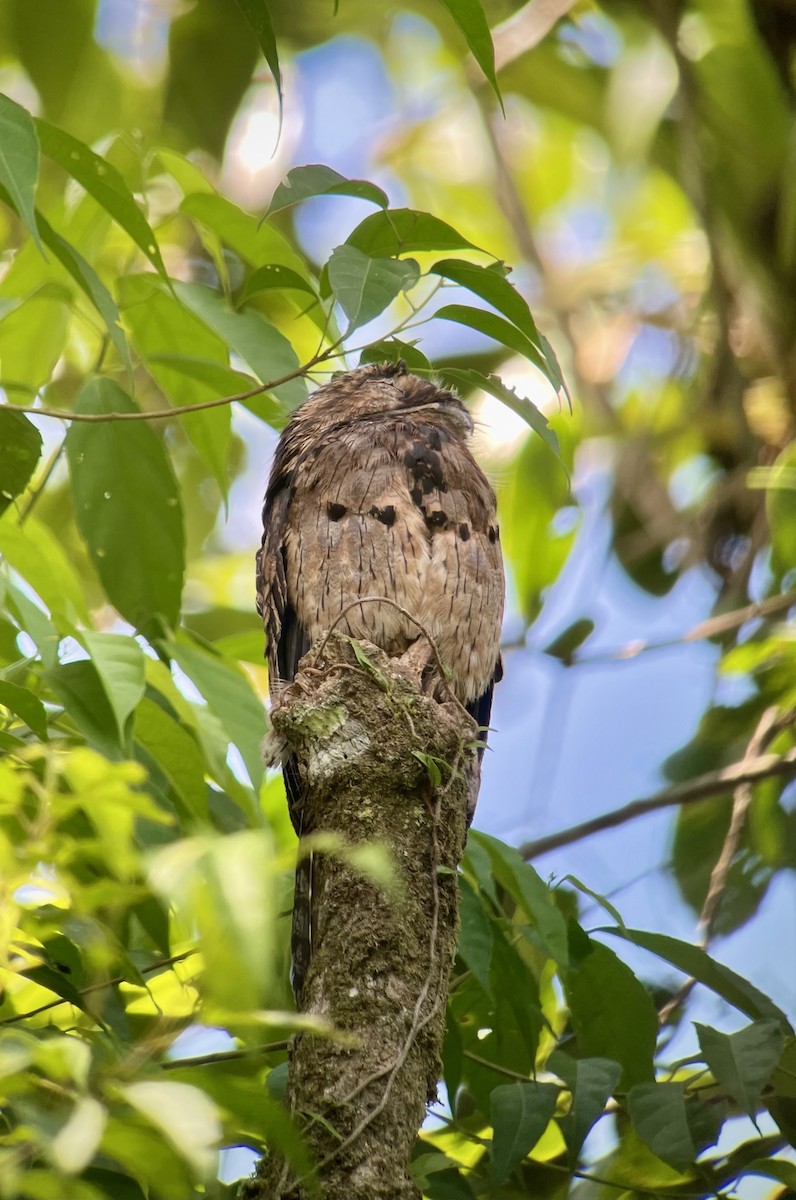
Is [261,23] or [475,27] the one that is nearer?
[475,27]

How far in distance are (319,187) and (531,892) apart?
160 cm

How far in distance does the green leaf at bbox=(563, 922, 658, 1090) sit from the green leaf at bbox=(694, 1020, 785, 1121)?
0.59 feet

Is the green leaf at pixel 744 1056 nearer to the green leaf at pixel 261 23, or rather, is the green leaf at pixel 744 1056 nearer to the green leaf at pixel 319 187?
the green leaf at pixel 319 187

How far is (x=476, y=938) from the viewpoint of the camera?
2.90 meters

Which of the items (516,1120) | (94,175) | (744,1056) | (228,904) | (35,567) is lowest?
(228,904)

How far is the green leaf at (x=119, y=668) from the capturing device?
2.37m

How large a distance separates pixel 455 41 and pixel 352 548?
13.9 ft

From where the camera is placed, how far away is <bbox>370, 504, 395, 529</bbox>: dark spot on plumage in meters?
3.40

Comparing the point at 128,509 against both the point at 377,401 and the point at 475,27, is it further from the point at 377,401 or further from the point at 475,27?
the point at 475,27

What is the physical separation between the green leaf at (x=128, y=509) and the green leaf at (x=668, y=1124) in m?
1.52

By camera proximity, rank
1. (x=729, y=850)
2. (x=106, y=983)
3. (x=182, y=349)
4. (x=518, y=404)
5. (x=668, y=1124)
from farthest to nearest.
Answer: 1. (x=729, y=850)
2. (x=182, y=349)
3. (x=668, y=1124)
4. (x=518, y=404)
5. (x=106, y=983)

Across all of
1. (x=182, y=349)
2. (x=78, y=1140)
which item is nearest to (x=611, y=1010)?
(x=182, y=349)

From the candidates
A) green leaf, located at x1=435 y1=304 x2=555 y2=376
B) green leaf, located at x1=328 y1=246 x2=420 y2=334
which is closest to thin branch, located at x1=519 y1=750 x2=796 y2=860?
green leaf, located at x1=435 y1=304 x2=555 y2=376

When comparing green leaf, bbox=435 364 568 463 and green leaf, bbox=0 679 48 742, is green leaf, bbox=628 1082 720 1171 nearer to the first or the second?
green leaf, bbox=435 364 568 463
